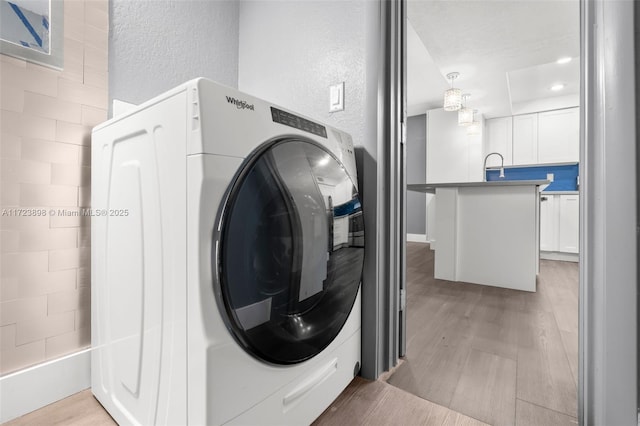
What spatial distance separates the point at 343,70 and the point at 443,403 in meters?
1.37

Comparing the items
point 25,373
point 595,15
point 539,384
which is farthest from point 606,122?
point 25,373

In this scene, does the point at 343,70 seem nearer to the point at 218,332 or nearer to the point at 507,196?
the point at 218,332

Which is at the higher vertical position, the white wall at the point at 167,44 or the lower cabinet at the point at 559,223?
the white wall at the point at 167,44

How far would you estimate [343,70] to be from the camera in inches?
50.4

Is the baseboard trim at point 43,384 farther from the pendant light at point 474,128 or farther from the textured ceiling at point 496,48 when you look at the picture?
the pendant light at point 474,128

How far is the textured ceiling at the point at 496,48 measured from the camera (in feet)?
8.13

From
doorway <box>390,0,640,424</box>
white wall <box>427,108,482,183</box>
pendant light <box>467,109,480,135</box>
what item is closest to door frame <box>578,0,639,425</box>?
doorway <box>390,0,640,424</box>

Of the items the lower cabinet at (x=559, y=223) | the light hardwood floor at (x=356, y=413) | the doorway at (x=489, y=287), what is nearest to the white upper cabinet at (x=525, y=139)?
the doorway at (x=489, y=287)

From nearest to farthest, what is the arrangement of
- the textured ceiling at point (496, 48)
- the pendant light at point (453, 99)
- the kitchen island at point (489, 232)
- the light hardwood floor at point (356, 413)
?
the light hardwood floor at point (356, 413), the kitchen island at point (489, 232), the textured ceiling at point (496, 48), the pendant light at point (453, 99)

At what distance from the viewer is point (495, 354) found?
1379 mm

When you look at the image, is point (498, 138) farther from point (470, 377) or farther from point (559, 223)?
point (470, 377)

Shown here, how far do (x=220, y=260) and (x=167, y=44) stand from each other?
1327 millimetres

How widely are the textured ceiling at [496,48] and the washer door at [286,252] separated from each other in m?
2.37

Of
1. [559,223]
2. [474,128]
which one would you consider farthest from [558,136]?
[559,223]
